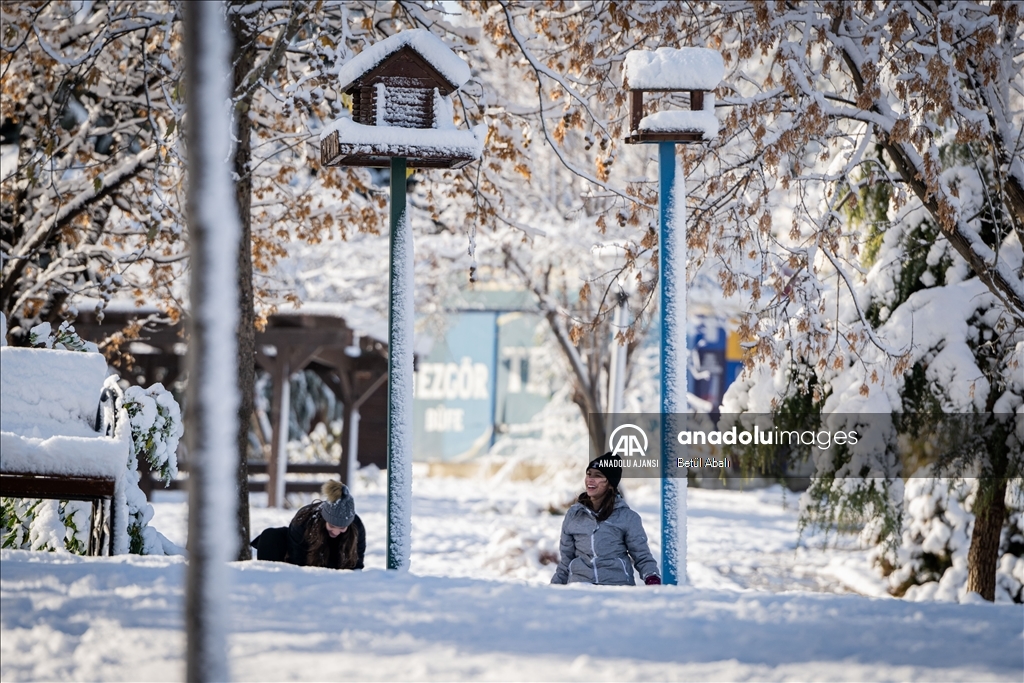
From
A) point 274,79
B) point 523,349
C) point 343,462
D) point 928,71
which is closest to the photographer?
point 928,71

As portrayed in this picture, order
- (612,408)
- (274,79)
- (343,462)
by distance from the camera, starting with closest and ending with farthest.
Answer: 1. (274,79)
2. (612,408)
3. (343,462)

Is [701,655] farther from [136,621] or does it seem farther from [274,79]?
[274,79]

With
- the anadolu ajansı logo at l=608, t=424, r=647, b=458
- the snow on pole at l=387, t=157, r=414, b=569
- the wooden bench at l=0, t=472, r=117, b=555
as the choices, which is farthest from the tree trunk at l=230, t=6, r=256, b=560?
the anadolu ajansı logo at l=608, t=424, r=647, b=458

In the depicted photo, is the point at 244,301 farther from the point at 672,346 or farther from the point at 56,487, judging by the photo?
the point at 672,346

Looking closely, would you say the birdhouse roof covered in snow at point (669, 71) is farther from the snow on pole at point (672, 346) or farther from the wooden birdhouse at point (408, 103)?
the wooden birdhouse at point (408, 103)

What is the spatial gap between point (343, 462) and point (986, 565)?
1083cm

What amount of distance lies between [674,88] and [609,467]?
1.99 metres

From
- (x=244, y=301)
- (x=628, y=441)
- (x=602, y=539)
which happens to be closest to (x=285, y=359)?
(x=628, y=441)

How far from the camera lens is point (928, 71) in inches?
219

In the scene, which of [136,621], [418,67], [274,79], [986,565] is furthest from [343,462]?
[136,621]

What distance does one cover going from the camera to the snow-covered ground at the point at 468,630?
281cm

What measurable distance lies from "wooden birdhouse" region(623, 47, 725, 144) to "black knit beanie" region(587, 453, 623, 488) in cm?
168

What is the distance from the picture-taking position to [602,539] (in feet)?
17.6

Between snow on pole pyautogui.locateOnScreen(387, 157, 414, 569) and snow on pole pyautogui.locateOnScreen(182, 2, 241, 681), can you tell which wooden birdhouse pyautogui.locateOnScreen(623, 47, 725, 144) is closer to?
snow on pole pyautogui.locateOnScreen(387, 157, 414, 569)
